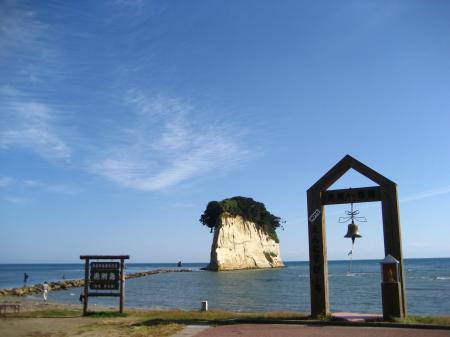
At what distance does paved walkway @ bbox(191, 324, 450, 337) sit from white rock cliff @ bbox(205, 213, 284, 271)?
77.4 meters

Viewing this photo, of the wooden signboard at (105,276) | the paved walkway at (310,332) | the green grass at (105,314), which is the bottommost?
the green grass at (105,314)

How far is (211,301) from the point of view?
3491cm

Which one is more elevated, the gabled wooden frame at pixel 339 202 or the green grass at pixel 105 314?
the gabled wooden frame at pixel 339 202

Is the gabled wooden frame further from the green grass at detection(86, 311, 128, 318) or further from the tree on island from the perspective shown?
the tree on island

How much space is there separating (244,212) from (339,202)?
89.5m

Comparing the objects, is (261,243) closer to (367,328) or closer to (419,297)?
(419,297)

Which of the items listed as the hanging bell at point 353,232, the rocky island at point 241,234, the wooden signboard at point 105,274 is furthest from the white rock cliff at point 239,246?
the hanging bell at point 353,232

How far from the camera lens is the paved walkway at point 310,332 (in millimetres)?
11922

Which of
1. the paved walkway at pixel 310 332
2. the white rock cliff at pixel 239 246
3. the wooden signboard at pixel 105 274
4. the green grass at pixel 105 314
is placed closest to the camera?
the paved walkway at pixel 310 332

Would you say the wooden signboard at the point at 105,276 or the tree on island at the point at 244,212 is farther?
the tree on island at the point at 244,212

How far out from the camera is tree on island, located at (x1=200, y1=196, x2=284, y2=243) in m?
97.3

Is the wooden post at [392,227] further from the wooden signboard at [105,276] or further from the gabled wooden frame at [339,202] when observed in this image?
the wooden signboard at [105,276]

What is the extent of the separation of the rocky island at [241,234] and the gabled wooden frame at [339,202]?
75270 mm

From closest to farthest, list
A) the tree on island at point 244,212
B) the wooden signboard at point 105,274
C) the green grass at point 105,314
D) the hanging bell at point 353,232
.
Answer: the hanging bell at point 353,232 → the green grass at point 105,314 → the wooden signboard at point 105,274 → the tree on island at point 244,212
